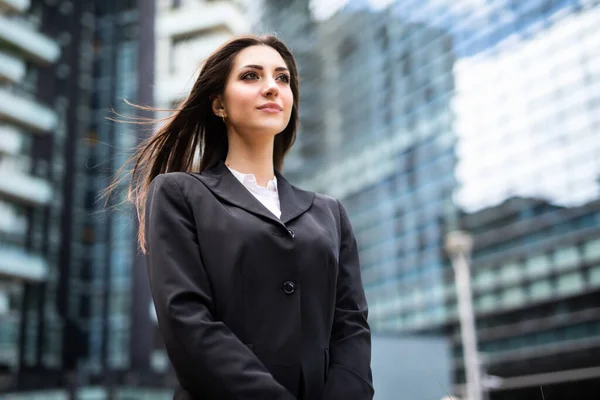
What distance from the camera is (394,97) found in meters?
61.2

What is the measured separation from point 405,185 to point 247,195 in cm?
5635

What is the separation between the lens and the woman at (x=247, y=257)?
169 cm

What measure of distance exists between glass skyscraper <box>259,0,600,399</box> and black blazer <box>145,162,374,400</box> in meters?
40.0

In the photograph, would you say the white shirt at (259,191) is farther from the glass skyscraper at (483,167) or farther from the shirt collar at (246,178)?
the glass skyscraper at (483,167)

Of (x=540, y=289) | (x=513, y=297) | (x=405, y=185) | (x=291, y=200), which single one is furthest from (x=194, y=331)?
(x=405, y=185)

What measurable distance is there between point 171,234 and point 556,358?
44.0 metres

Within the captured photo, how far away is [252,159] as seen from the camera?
218 centimetres

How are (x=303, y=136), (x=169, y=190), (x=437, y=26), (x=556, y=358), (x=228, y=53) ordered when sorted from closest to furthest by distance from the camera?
(x=169, y=190) → (x=228, y=53) → (x=556, y=358) → (x=437, y=26) → (x=303, y=136)

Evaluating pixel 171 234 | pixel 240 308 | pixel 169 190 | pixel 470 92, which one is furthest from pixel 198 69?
pixel 470 92

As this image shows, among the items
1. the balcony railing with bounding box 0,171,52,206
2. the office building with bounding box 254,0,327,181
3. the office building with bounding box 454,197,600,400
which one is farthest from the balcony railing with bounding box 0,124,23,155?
the office building with bounding box 254,0,327,181

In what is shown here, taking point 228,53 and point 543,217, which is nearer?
point 228,53

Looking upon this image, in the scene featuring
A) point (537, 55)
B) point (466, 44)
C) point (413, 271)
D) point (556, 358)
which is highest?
point (466, 44)

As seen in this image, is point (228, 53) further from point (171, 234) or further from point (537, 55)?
point (537, 55)

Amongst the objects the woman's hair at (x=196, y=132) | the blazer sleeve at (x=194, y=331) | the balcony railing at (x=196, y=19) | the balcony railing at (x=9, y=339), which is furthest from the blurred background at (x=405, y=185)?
the blazer sleeve at (x=194, y=331)
